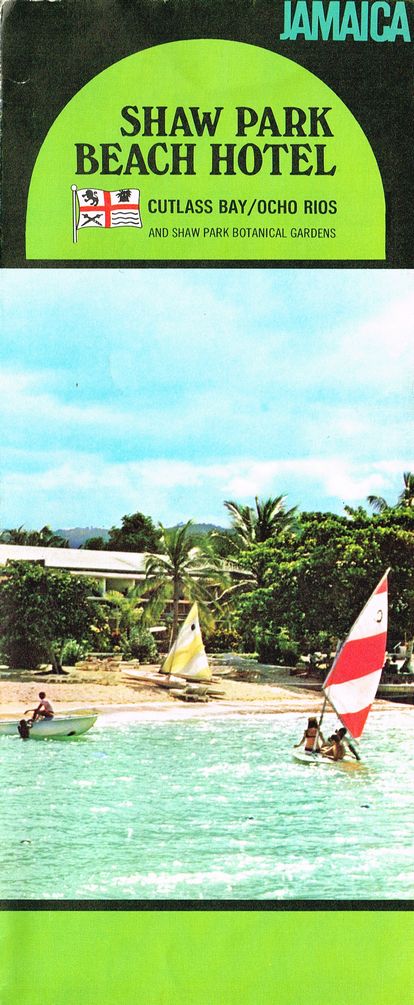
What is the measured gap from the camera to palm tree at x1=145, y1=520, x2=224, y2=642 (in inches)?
163

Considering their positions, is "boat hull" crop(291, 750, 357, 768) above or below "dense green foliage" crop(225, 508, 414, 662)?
below

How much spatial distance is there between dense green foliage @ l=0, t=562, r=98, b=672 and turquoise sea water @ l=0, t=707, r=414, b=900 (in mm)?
370

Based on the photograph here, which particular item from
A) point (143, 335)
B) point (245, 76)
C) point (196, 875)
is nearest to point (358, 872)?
point (196, 875)

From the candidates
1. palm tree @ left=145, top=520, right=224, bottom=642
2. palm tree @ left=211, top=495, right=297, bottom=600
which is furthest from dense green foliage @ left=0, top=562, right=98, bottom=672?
palm tree @ left=211, top=495, right=297, bottom=600

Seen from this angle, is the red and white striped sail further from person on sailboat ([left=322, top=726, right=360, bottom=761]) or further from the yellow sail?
the yellow sail

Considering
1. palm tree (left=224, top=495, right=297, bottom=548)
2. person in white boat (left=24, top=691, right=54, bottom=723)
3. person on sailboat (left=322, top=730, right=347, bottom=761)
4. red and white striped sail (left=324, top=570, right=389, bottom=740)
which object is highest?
palm tree (left=224, top=495, right=297, bottom=548)

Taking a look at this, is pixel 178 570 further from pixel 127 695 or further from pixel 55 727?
pixel 55 727

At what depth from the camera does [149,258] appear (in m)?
4.06

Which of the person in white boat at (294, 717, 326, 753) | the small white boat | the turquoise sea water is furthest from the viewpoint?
the person in white boat at (294, 717, 326, 753)

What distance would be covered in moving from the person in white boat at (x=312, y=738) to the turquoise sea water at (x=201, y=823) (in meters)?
0.09

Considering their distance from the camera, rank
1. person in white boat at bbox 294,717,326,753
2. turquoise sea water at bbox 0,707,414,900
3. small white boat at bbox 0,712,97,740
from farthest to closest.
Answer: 1. person in white boat at bbox 294,717,326,753
2. small white boat at bbox 0,712,97,740
3. turquoise sea water at bbox 0,707,414,900

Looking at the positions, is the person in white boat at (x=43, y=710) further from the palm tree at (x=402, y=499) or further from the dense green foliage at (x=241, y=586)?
the palm tree at (x=402, y=499)

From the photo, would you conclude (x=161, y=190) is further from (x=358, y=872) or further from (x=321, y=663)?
(x=358, y=872)
